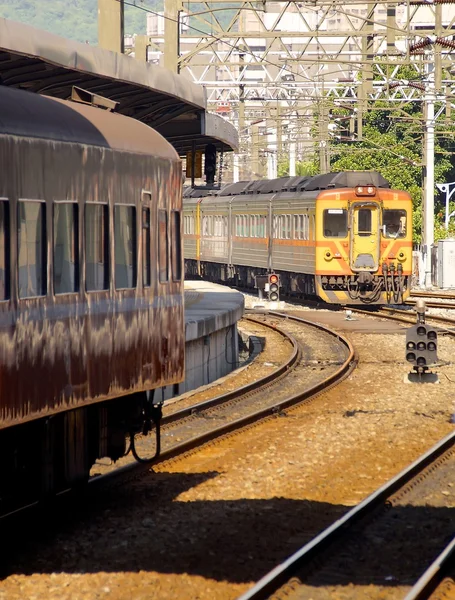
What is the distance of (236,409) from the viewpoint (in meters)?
15.7

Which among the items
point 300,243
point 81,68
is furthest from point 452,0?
point 81,68

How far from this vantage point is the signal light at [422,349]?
60.4ft

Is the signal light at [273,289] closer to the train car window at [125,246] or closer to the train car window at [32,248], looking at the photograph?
the train car window at [125,246]

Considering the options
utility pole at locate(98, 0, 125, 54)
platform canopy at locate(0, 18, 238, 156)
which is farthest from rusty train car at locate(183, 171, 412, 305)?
platform canopy at locate(0, 18, 238, 156)

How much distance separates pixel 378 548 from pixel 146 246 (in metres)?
2.99

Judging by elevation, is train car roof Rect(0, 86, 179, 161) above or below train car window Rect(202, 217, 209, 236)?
above

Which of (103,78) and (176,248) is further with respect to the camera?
(103,78)

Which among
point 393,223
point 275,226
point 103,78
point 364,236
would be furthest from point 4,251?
point 275,226

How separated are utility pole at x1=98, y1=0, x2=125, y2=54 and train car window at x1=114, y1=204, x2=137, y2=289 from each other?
32.7ft

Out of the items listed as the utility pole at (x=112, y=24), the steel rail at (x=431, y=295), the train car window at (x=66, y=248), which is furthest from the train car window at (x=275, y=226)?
the train car window at (x=66, y=248)

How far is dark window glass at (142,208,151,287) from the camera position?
9.85 metres

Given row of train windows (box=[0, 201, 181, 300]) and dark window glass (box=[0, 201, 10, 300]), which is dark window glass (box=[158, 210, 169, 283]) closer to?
row of train windows (box=[0, 201, 181, 300])

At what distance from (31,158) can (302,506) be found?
363 cm

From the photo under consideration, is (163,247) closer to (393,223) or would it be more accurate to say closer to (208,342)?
(208,342)
